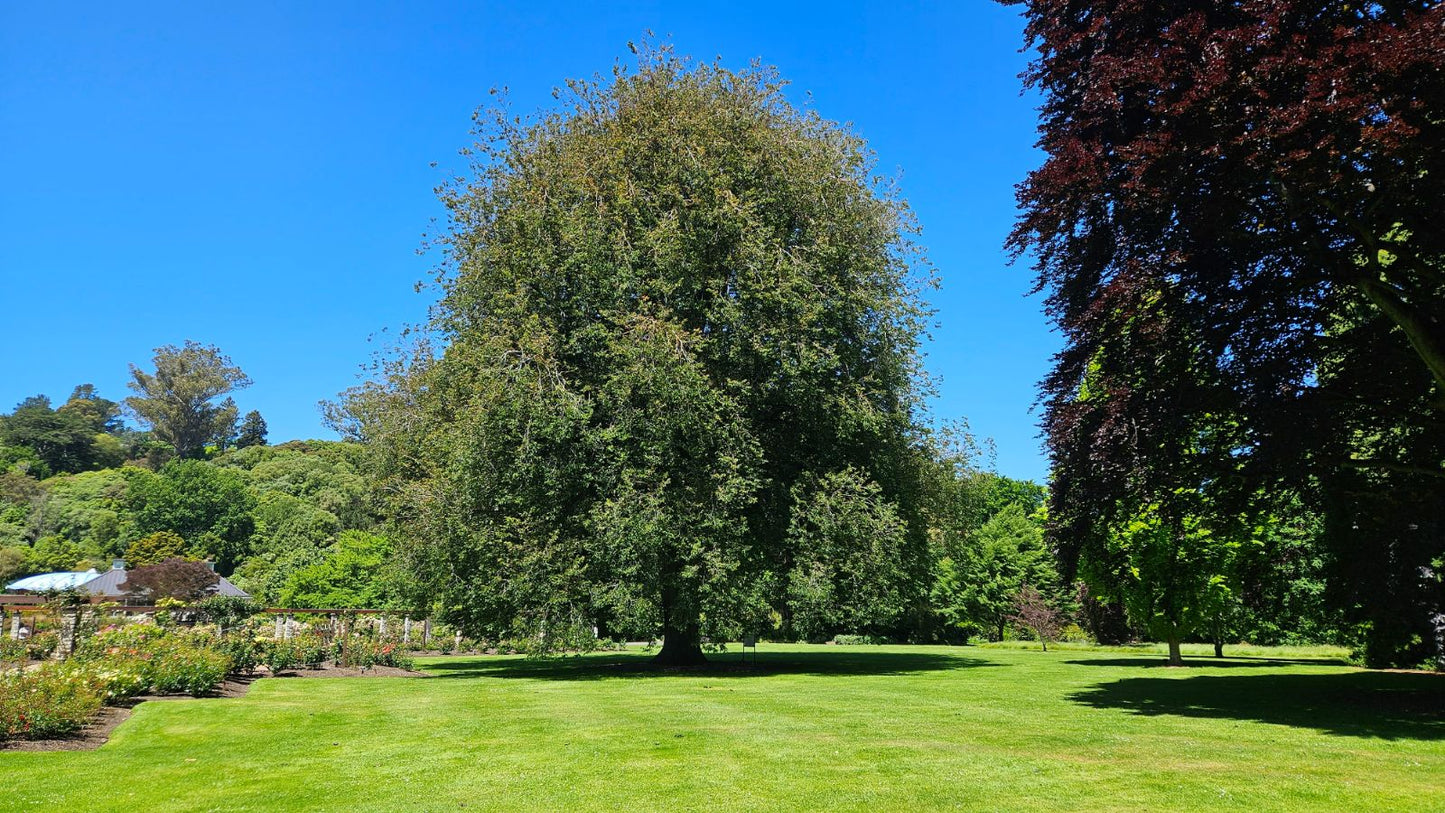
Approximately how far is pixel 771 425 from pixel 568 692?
1002cm

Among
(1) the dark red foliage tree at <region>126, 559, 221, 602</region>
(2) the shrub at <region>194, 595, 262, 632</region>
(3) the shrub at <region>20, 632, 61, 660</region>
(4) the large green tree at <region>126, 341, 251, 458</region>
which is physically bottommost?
(3) the shrub at <region>20, 632, 61, 660</region>

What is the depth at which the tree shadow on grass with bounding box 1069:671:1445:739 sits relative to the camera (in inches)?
494

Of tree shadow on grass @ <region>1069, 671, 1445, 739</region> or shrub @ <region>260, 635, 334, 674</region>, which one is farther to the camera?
shrub @ <region>260, 635, 334, 674</region>

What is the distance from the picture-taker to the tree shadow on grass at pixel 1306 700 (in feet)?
41.2

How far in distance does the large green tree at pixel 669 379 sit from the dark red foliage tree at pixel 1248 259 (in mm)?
7849

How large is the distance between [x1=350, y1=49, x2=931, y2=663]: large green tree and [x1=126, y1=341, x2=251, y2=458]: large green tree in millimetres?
114042

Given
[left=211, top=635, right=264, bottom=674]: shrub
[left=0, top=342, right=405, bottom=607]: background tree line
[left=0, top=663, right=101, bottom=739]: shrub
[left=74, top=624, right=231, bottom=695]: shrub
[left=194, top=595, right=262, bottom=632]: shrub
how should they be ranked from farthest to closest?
Answer: [left=0, top=342, right=405, bottom=607]: background tree line → [left=194, top=595, right=262, bottom=632]: shrub → [left=211, top=635, right=264, bottom=674]: shrub → [left=74, top=624, right=231, bottom=695]: shrub → [left=0, top=663, right=101, bottom=739]: shrub

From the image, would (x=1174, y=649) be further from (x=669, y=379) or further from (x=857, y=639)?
(x=857, y=639)

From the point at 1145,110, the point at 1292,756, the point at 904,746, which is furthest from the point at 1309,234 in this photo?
the point at 904,746

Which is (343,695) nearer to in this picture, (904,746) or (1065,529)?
(904,746)

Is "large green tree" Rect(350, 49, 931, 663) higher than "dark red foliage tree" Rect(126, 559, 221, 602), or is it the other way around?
"large green tree" Rect(350, 49, 931, 663)

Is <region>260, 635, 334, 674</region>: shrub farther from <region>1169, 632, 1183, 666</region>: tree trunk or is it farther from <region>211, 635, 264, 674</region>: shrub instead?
<region>1169, 632, 1183, 666</region>: tree trunk

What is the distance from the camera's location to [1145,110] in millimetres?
14969

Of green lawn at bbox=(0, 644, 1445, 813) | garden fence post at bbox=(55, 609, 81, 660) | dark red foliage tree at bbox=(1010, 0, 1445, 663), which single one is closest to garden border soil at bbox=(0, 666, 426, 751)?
green lawn at bbox=(0, 644, 1445, 813)
